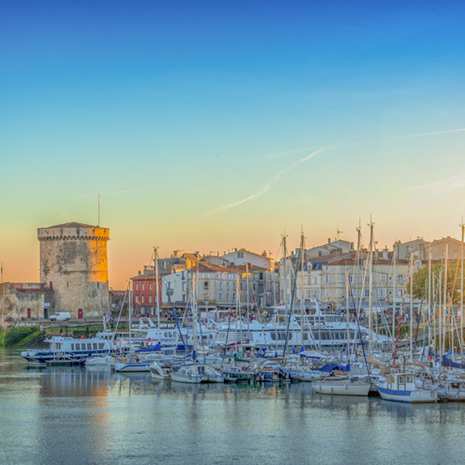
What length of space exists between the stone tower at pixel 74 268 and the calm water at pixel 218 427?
1583 inches

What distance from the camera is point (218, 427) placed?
895 inches

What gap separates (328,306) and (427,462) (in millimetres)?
47459

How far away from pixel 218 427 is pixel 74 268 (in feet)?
171

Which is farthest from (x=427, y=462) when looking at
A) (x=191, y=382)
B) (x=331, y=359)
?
(x=331, y=359)

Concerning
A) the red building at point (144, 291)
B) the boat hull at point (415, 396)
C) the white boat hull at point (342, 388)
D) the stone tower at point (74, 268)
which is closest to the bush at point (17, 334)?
the stone tower at point (74, 268)

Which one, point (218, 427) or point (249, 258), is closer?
point (218, 427)

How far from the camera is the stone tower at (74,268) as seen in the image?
72250mm

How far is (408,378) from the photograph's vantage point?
2645 cm

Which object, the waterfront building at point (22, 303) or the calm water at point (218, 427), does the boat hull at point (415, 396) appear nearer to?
the calm water at point (218, 427)

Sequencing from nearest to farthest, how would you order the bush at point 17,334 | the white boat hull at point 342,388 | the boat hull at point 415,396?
the boat hull at point 415,396 → the white boat hull at point 342,388 → the bush at point 17,334

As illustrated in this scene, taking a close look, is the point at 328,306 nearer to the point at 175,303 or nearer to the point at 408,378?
the point at 175,303

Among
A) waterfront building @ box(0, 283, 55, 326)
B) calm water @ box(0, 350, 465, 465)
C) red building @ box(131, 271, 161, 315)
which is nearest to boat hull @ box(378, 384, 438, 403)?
calm water @ box(0, 350, 465, 465)

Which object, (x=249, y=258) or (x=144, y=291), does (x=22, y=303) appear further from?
(x=249, y=258)

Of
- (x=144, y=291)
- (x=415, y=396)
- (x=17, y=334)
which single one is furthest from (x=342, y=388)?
(x=144, y=291)
